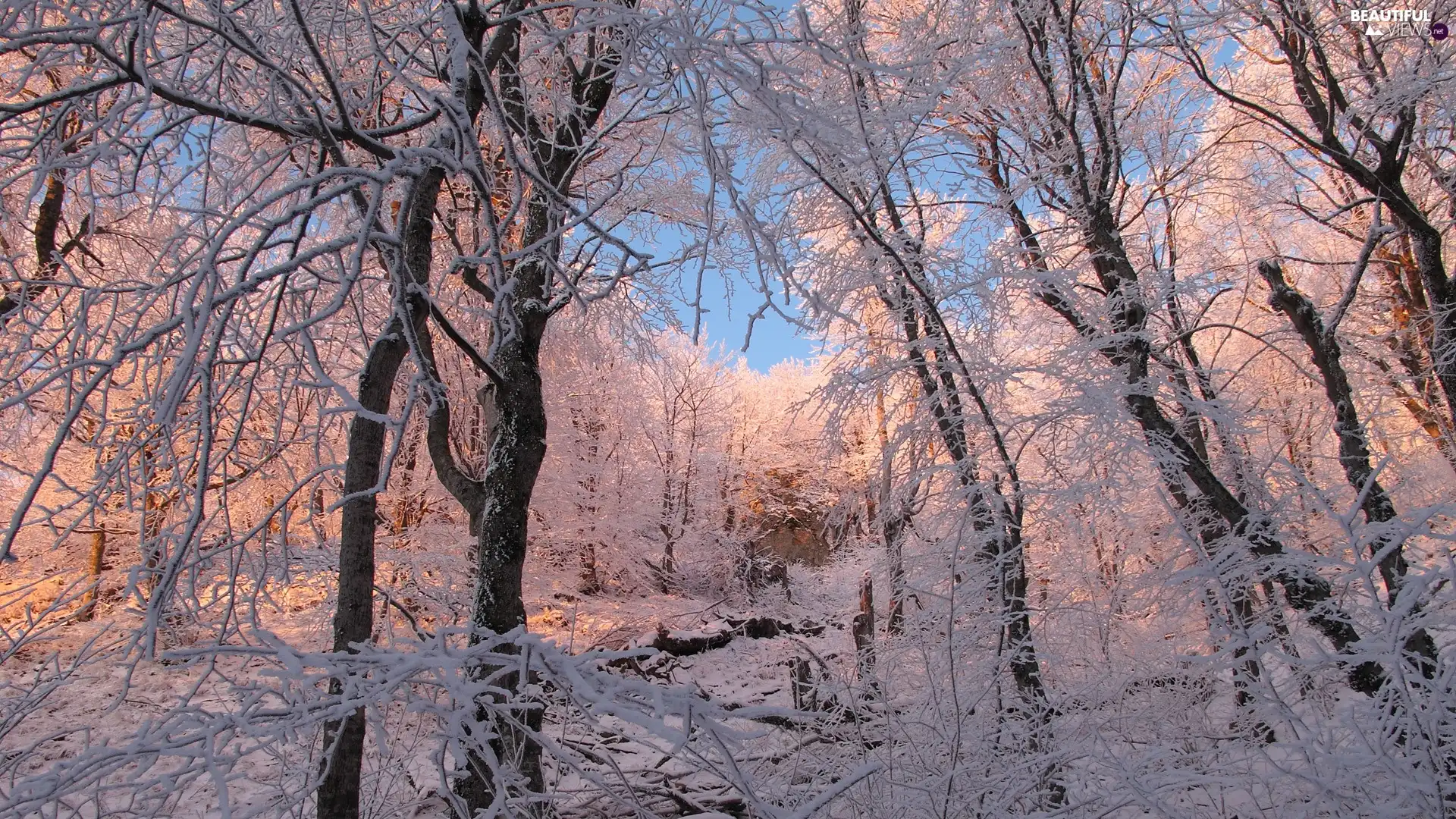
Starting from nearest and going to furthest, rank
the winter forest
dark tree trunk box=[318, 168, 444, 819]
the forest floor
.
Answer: the winter forest → the forest floor → dark tree trunk box=[318, 168, 444, 819]

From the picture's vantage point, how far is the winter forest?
135cm

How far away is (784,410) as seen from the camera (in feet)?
18.0

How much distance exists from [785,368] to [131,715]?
91.7 feet

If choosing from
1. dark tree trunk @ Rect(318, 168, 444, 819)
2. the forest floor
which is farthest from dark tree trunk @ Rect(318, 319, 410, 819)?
the forest floor

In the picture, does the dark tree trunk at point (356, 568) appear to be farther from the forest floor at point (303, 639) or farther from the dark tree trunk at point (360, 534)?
the forest floor at point (303, 639)

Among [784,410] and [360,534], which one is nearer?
[360,534]

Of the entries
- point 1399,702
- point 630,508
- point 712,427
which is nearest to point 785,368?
point 712,427

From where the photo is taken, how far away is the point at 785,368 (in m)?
33.1

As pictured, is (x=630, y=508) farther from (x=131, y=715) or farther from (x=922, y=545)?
(x=922, y=545)

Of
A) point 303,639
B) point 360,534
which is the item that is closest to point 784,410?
point 360,534

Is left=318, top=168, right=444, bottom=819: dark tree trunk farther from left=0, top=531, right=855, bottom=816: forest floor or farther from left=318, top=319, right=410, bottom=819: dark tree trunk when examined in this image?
left=0, top=531, right=855, bottom=816: forest floor

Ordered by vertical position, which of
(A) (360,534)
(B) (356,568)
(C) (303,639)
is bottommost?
(C) (303,639)

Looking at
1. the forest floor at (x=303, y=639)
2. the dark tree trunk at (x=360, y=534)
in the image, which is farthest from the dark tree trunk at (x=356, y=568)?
the forest floor at (x=303, y=639)

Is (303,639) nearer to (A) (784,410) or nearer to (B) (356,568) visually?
(B) (356,568)
